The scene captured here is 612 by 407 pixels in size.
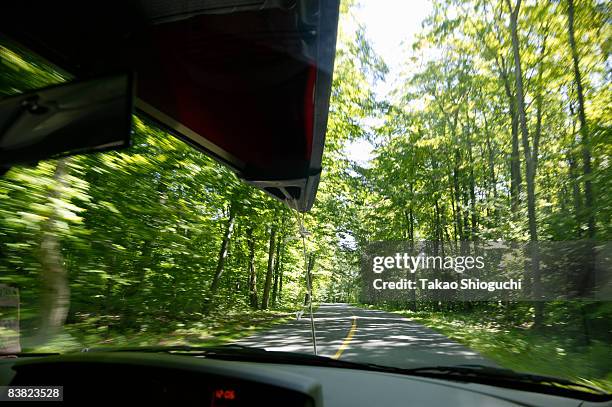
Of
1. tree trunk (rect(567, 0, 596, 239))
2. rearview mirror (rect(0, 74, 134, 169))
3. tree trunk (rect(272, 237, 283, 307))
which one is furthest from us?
tree trunk (rect(272, 237, 283, 307))

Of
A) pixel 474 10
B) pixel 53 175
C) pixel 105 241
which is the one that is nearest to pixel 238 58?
pixel 53 175

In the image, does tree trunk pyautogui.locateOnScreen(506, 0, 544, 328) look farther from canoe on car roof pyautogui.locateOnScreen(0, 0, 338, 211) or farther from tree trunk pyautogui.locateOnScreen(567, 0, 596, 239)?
canoe on car roof pyautogui.locateOnScreen(0, 0, 338, 211)

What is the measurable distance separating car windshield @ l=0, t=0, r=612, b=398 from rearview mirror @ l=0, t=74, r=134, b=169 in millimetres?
568

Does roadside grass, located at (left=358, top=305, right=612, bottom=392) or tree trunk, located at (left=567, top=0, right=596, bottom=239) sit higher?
tree trunk, located at (left=567, top=0, right=596, bottom=239)

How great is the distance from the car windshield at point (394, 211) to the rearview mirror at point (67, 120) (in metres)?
0.57

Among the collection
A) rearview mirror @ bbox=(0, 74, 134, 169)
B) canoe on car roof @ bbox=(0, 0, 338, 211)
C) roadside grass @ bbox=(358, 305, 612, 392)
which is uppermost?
canoe on car roof @ bbox=(0, 0, 338, 211)

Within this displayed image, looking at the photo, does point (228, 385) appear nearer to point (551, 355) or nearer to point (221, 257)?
point (551, 355)

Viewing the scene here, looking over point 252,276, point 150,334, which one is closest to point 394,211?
point 252,276

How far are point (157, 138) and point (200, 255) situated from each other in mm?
5323

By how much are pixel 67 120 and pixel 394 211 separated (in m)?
27.8

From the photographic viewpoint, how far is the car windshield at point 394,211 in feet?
16.9

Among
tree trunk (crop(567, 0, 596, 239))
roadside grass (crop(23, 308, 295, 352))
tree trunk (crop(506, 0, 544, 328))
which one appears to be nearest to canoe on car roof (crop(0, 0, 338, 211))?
roadside grass (crop(23, 308, 295, 352))

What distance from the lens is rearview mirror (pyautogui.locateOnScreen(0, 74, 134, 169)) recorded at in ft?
6.21

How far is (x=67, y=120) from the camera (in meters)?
2.02
